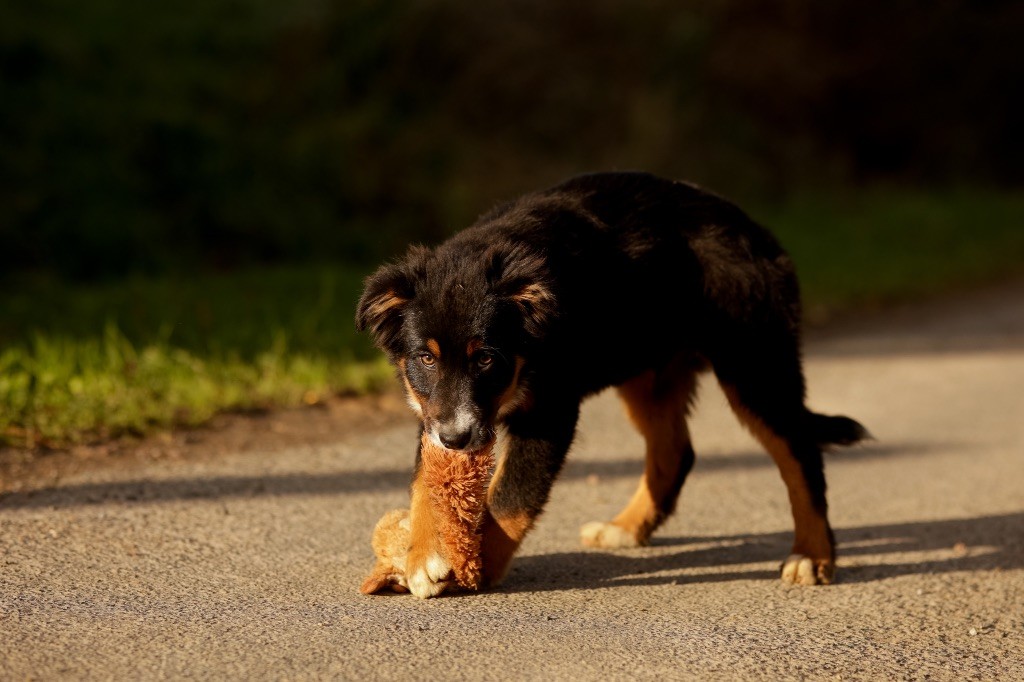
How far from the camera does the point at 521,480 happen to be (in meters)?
4.98

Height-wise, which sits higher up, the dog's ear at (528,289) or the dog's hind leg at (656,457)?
the dog's ear at (528,289)

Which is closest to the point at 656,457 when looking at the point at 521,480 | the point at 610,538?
the point at 610,538

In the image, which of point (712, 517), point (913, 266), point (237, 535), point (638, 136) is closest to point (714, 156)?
point (638, 136)

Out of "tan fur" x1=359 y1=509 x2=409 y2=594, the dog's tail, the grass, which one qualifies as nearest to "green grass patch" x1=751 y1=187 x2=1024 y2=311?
the grass

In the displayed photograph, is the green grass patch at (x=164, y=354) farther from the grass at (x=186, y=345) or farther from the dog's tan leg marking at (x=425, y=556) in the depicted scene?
the dog's tan leg marking at (x=425, y=556)

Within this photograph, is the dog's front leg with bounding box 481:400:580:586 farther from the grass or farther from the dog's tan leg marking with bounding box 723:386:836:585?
the grass

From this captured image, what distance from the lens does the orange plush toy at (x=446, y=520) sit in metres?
4.82

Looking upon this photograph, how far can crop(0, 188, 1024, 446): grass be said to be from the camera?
7.39 m

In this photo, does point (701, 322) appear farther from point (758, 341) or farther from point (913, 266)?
point (913, 266)

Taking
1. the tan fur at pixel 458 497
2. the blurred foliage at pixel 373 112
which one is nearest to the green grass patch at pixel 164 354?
the blurred foliage at pixel 373 112

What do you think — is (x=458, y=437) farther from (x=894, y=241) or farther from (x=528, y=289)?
(x=894, y=241)

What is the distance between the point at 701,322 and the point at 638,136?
14794mm

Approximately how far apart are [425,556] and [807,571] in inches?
64.9

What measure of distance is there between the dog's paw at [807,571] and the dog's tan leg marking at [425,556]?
4.87ft
